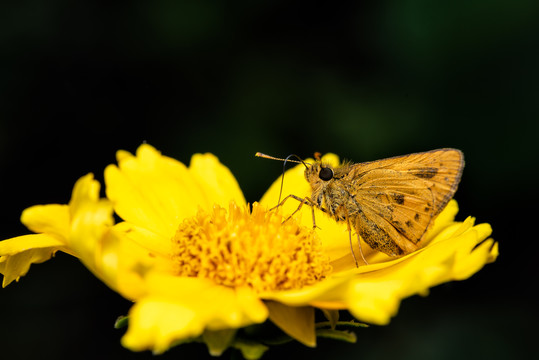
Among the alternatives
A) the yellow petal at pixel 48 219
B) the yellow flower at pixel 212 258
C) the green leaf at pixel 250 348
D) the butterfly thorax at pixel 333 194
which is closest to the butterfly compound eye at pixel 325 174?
the butterfly thorax at pixel 333 194

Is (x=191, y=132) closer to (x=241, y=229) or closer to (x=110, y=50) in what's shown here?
(x=110, y=50)

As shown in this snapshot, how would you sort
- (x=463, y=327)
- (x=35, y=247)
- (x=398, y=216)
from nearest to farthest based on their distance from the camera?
(x=35, y=247), (x=398, y=216), (x=463, y=327)

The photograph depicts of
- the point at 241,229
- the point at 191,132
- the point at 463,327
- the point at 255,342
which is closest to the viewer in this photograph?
the point at 255,342

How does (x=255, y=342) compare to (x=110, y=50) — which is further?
(x=110, y=50)

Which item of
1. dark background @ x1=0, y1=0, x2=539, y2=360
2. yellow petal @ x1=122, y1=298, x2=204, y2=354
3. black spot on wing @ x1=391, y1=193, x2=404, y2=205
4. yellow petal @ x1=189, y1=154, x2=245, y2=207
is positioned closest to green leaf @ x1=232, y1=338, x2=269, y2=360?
yellow petal @ x1=122, y1=298, x2=204, y2=354

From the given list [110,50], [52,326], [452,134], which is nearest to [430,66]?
[452,134]

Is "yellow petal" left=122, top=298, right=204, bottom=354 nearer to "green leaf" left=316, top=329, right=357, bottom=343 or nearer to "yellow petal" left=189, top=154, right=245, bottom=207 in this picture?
"green leaf" left=316, top=329, right=357, bottom=343

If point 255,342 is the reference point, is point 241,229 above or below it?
above
